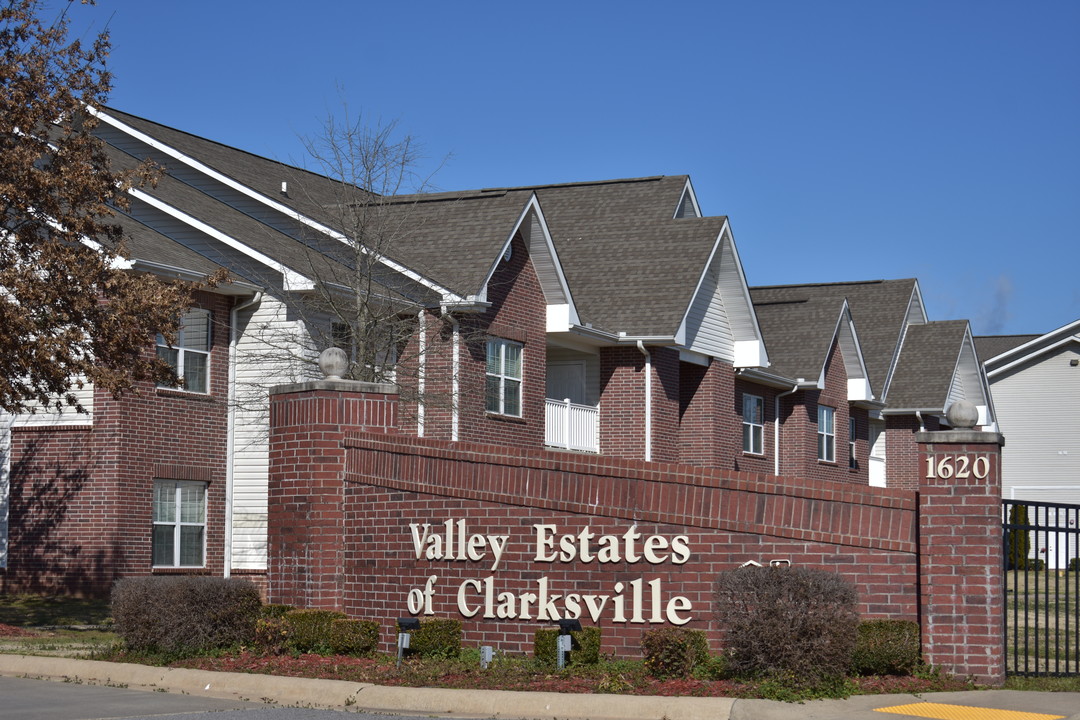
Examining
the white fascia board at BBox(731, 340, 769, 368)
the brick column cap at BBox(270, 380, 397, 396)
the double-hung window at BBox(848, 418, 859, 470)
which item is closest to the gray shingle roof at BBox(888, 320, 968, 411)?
the double-hung window at BBox(848, 418, 859, 470)

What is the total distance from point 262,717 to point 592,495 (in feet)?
12.8

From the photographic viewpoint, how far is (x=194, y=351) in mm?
25438

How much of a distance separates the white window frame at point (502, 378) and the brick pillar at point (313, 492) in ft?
42.0

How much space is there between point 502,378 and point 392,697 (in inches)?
660

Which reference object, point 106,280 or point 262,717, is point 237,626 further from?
point 106,280

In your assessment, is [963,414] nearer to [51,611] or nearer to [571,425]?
[51,611]

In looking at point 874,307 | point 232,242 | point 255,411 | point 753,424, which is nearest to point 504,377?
point 255,411

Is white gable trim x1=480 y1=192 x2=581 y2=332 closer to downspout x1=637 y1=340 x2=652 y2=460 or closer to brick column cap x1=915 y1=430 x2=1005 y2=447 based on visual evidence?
downspout x1=637 y1=340 x2=652 y2=460

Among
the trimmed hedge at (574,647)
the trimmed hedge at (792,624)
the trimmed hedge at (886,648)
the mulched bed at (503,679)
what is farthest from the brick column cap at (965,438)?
the trimmed hedge at (574,647)

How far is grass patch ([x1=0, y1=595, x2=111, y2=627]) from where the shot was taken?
820 inches

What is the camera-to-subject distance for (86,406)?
2439 centimetres

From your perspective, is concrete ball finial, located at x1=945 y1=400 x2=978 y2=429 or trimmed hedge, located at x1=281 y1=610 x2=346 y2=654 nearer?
concrete ball finial, located at x1=945 y1=400 x2=978 y2=429

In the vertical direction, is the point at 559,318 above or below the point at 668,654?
above

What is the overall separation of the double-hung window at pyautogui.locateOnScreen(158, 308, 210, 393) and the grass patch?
424cm
